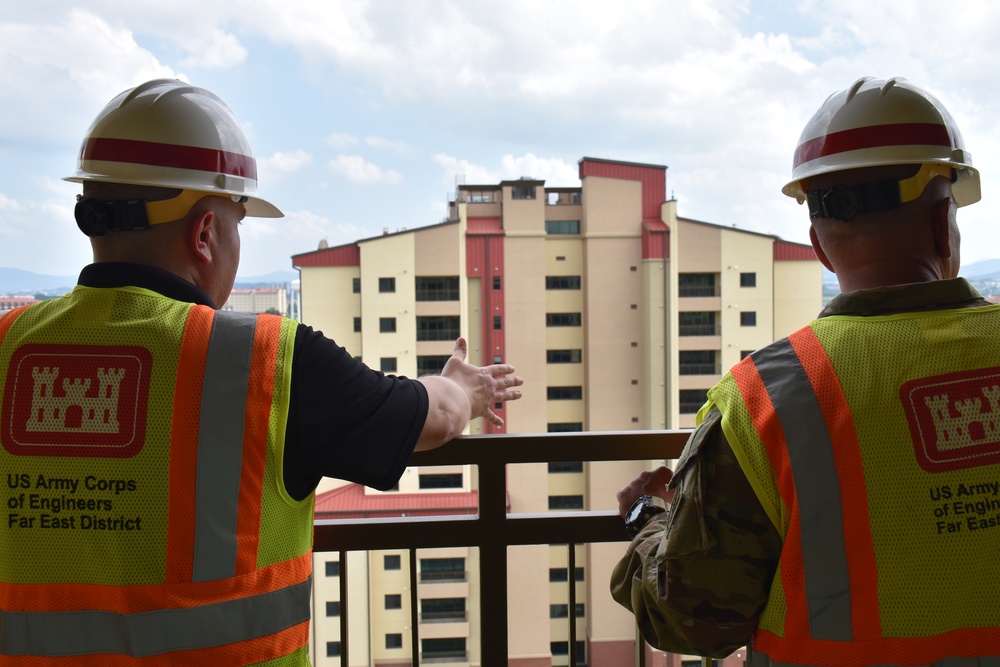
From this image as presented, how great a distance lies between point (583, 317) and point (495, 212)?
16.2 ft

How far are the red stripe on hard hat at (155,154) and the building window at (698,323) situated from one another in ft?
70.2

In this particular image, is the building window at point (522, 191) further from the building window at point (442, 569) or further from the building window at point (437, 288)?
the building window at point (442, 569)

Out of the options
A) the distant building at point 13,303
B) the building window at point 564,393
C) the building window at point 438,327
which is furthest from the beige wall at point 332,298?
the distant building at point 13,303

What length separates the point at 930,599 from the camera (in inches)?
25.3

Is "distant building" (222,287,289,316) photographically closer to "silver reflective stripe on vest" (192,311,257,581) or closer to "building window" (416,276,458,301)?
"silver reflective stripe on vest" (192,311,257,581)

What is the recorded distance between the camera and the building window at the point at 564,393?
24.9 metres

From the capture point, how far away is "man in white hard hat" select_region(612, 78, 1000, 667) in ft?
2.11

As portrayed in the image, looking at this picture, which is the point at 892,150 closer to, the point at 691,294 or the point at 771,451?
the point at 771,451

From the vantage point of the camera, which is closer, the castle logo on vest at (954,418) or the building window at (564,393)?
the castle logo on vest at (954,418)

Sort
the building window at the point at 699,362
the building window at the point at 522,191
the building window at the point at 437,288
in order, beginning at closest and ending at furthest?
the building window at the point at 437,288 → the building window at the point at 522,191 → the building window at the point at 699,362

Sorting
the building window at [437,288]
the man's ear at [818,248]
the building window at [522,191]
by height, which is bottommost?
the man's ear at [818,248]

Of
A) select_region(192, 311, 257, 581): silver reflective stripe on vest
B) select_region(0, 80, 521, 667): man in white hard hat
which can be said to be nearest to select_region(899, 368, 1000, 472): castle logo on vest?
select_region(0, 80, 521, 667): man in white hard hat

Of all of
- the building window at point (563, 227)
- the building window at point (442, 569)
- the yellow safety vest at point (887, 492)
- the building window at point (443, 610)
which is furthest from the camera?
the building window at point (563, 227)

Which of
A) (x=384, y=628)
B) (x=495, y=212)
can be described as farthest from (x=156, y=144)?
(x=384, y=628)
